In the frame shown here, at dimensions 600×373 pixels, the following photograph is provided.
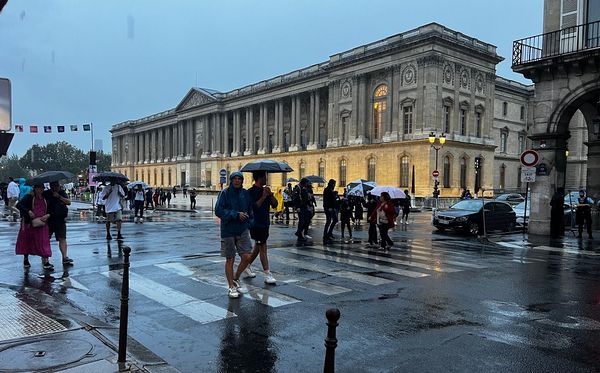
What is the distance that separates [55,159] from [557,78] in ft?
484

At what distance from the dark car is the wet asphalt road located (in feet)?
22.6

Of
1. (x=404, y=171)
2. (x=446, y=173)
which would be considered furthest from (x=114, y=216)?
(x=446, y=173)

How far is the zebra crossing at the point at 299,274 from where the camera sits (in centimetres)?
716

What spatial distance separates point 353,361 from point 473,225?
16059 mm

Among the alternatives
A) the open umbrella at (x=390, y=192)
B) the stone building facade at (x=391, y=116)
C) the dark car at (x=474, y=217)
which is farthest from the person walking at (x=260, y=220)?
the stone building facade at (x=391, y=116)

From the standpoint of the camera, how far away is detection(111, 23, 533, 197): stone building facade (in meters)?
52.9

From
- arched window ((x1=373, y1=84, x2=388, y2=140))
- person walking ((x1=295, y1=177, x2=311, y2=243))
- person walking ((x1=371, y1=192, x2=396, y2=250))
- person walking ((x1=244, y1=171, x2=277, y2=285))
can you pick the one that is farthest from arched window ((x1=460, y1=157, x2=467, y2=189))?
person walking ((x1=244, y1=171, x2=277, y2=285))

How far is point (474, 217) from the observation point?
767 inches

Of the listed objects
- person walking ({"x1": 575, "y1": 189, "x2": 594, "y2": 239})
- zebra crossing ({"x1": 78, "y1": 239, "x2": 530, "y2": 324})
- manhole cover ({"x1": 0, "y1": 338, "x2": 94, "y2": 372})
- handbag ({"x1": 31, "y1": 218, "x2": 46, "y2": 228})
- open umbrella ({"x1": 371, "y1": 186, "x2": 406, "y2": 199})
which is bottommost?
zebra crossing ({"x1": 78, "y1": 239, "x2": 530, "y2": 324})

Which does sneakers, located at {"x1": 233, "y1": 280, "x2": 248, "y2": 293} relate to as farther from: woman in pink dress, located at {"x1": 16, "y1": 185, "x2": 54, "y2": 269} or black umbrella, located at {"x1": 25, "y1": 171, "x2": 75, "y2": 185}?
black umbrella, located at {"x1": 25, "y1": 171, "x2": 75, "y2": 185}

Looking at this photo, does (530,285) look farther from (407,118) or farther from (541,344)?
(407,118)

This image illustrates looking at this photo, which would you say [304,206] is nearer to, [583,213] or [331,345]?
[583,213]

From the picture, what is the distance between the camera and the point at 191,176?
100 meters

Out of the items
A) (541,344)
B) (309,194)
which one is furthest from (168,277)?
(309,194)
